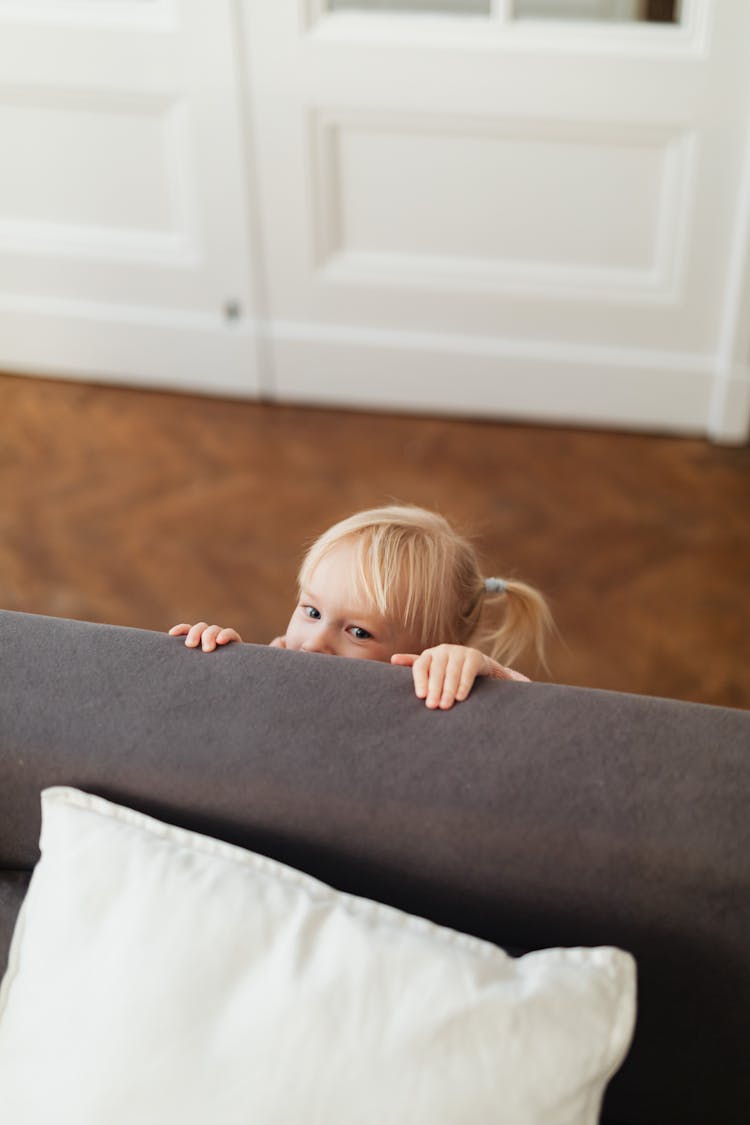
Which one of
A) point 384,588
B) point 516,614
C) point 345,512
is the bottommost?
point 345,512

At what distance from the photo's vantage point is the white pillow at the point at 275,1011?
0.80 meters

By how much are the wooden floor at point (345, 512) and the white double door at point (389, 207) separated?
108 millimetres

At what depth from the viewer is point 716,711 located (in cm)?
99

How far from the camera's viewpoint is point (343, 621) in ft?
4.30

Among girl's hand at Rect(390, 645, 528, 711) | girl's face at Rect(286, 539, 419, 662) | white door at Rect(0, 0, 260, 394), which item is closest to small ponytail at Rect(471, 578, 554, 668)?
girl's face at Rect(286, 539, 419, 662)

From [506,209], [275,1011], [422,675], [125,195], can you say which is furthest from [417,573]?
[125,195]

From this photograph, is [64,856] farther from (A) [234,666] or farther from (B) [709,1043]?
(B) [709,1043]

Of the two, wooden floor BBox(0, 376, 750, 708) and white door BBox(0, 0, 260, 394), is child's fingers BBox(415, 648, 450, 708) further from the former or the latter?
white door BBox(0, 0, 260, 394)

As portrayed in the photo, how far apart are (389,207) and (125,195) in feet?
1.85

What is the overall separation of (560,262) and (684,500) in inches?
21.3

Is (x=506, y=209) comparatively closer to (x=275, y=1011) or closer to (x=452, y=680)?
(x=452, y=680)

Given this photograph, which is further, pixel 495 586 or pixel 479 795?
pixel 495 586

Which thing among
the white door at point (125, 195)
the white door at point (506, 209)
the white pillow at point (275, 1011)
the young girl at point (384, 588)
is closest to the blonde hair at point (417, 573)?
the young girl at point (384, 588)

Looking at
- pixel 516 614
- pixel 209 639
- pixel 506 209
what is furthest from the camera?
pixel 506 209
